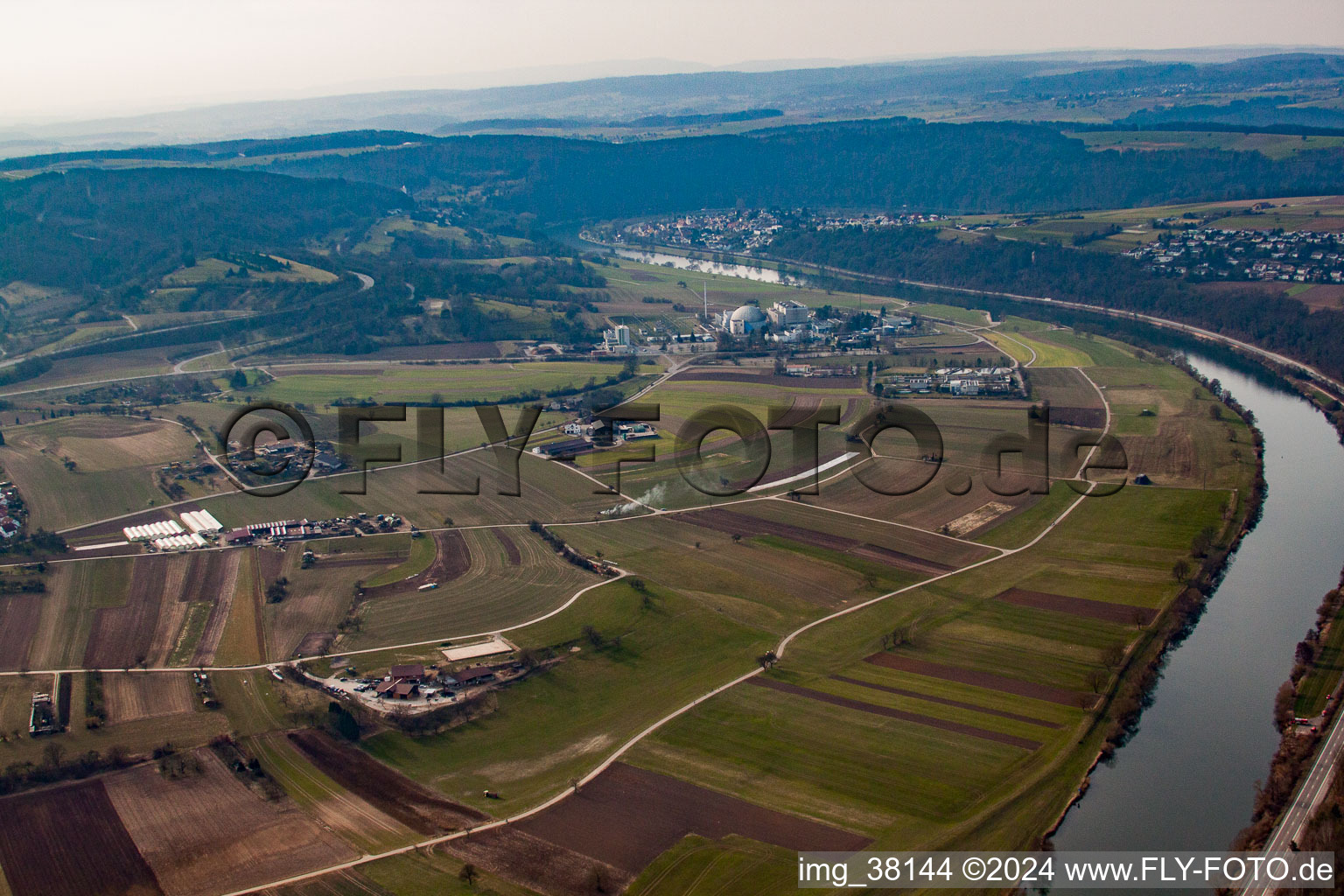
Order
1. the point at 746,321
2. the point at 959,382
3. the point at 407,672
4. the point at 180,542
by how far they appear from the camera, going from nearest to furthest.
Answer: the point at 407,672, the point at 180,542, the point at 959,382, the point at 746,321

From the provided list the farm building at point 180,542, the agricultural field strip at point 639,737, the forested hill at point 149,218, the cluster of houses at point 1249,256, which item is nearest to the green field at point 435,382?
the farm building at point 180,542

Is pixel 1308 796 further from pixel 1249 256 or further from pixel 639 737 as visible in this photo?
pixel 1249 256

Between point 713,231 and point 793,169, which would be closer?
point 713,231

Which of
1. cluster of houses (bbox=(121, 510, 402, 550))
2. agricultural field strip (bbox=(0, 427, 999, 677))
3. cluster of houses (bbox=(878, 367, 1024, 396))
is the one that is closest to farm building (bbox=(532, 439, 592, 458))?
agricultural field strip (bbox=(0, 427, 999, 677))

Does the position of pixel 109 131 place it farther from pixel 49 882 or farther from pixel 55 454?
pixel 49 882

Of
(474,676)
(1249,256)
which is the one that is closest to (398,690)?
(474,676)

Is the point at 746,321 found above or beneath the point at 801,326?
above

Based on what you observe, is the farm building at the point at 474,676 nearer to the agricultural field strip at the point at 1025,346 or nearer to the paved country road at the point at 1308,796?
the paved country road at the point at 1308,796
